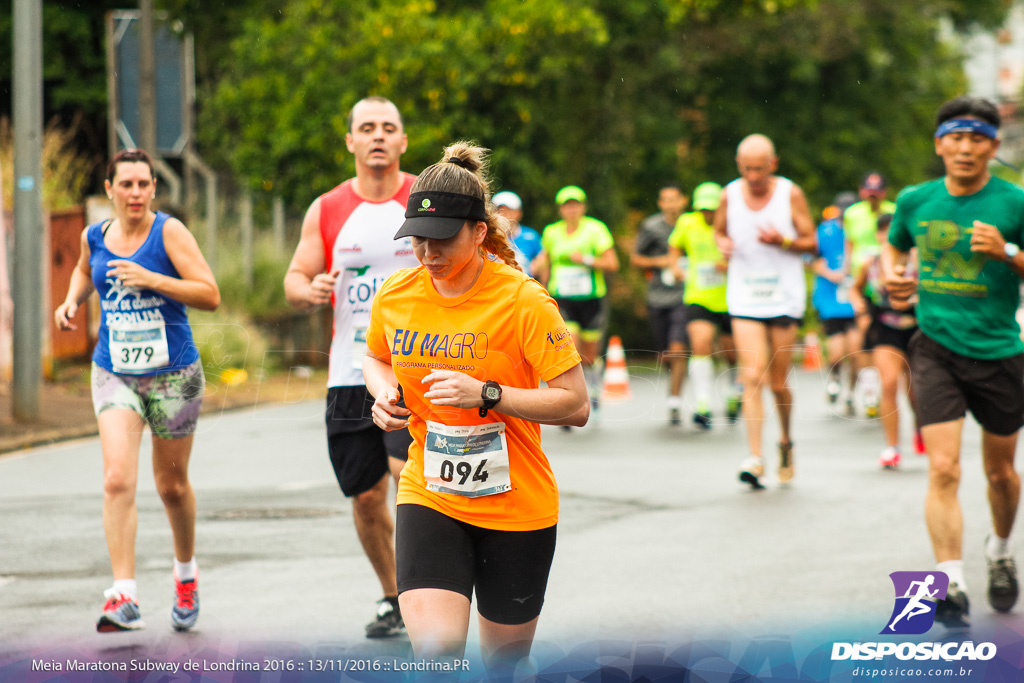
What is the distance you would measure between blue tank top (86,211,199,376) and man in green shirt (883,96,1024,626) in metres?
3.01

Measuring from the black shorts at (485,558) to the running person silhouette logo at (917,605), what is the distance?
2.10 metres

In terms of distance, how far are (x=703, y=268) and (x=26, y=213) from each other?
5770 mm

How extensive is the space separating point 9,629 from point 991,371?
13.4 ft

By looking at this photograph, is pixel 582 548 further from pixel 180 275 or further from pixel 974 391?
pixel 180 275

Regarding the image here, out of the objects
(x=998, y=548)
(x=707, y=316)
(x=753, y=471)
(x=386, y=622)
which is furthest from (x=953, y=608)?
(x=707, y=316)

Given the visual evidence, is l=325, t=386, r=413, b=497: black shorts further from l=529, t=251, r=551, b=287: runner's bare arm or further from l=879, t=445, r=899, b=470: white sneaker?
l=529, t=251, r=551, b=287: runner's bare arm

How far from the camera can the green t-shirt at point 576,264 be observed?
13.5 meters

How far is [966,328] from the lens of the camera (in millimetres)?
5961

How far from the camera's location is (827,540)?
299 inches

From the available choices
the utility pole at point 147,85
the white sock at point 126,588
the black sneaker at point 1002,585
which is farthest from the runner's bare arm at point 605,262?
the white sock at point 126,588

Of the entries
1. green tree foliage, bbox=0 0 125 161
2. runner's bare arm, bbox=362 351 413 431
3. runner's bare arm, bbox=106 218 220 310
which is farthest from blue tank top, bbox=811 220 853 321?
green tree foliage, bbox=0 0 125 161

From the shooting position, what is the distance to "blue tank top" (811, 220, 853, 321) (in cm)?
1397

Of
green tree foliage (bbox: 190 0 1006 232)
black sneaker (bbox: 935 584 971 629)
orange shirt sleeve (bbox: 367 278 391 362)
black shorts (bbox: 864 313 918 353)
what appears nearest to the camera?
orange shirt sleeve (bbox: 367 278 391 362)

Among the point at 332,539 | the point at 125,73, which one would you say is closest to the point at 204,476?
the point at 332,539
